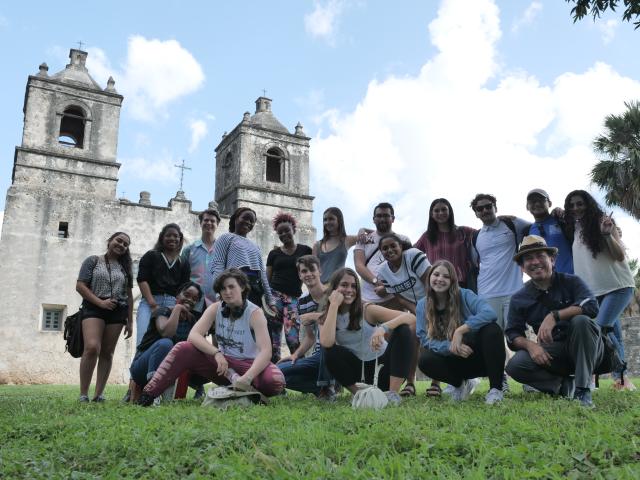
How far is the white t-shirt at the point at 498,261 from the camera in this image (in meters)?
6.19

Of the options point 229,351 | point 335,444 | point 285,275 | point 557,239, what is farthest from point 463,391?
point 285,275

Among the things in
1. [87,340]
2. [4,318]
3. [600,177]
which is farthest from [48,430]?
[4,318]

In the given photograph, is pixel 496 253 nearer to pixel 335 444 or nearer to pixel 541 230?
pixel 541 230

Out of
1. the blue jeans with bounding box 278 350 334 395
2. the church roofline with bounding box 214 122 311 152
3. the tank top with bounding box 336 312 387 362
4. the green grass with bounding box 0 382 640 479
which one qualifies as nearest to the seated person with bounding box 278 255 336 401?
the blue jeans with bounding box 278 350 334 395

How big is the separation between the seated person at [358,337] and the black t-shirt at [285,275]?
177cm

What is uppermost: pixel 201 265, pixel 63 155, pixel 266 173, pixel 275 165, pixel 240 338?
pixel 275 165

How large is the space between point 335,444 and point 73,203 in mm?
20776

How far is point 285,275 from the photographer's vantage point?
7.23m

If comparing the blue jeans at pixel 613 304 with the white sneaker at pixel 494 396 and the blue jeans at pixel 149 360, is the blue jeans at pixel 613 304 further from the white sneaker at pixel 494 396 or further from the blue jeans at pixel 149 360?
the blue jeans at pixel 149 360

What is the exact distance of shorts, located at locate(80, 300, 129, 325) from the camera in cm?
605

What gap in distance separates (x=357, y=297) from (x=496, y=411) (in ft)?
6.10

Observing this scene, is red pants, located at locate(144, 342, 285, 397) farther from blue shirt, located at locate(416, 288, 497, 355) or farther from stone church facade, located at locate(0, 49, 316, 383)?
stone church facade, located at locate(0, 49, 316, 383)

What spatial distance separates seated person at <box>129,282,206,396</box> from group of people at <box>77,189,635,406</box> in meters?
0.01

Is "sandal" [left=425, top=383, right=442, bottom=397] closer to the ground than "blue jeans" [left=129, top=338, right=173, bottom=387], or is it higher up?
closer to the ground
